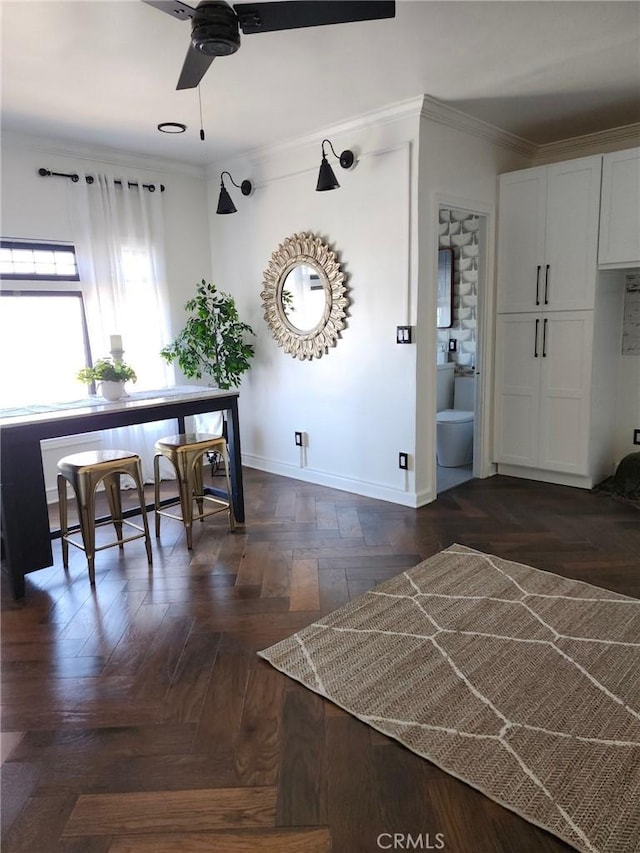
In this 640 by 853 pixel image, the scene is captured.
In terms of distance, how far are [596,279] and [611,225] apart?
0.36 m

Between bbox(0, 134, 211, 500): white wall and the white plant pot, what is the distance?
907mm

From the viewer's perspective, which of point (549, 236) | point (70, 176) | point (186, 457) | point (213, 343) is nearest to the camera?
point (186, 457)

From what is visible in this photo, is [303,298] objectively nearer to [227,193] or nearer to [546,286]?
[227,193]

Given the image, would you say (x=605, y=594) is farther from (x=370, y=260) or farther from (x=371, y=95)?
(x=371, y=95)

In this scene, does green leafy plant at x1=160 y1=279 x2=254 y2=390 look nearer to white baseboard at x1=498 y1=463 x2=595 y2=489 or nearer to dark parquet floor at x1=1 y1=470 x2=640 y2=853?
dark parquet floor at x1=1 y1=470 x2=640 y2=853

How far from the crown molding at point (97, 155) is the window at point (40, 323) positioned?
2.22ft

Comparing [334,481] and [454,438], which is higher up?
[454,438]

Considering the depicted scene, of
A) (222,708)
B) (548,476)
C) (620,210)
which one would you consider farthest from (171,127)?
(548,476)

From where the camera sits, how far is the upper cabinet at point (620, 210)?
149 inches

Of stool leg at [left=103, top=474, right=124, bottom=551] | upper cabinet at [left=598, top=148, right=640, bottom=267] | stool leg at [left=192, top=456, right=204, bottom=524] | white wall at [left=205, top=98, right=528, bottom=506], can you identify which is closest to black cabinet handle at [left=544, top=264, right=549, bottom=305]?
upper cabinet at [left=598, top=148, right=640, bottom=267]

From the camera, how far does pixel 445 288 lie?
216 inches

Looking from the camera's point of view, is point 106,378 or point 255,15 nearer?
point 255,15

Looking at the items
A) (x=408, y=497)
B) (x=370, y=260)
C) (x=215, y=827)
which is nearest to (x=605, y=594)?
(x=408, y=497)

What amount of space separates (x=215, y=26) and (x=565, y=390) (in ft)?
11.1
